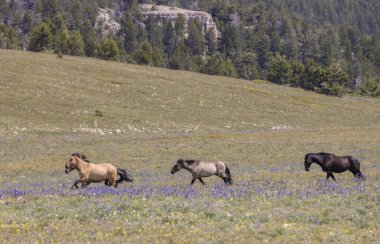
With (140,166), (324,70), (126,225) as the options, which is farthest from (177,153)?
(324,70)

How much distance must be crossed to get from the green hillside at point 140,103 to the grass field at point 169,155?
26cm

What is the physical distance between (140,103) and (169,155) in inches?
1810

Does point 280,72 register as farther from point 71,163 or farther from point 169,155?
point 71,163

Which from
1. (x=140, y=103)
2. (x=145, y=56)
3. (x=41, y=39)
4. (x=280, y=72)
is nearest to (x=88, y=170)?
(x=140, y=103)

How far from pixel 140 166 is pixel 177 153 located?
26.5 ft

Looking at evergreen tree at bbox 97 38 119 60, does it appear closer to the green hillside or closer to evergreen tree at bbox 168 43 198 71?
evergreen tree at bbox 168 43 198 71

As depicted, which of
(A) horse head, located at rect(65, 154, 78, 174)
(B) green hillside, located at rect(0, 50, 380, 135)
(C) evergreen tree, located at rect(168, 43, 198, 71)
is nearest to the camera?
(A) horse head, located at rect(65, 154, 78, 174)

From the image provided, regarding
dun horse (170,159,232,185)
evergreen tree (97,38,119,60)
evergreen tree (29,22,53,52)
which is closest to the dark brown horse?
dun horse (170,159,232,185)

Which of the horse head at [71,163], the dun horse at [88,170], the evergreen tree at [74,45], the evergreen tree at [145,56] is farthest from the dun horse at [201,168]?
the evergreen tree at [74,45]

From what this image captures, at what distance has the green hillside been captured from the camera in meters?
69.2

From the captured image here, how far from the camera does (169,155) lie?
41250mm

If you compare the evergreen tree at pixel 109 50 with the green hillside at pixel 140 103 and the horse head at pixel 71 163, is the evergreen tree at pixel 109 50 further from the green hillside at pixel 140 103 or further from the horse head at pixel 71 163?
the horse head at pixel 71 163

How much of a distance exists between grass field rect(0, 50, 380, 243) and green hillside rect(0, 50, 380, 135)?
262mm

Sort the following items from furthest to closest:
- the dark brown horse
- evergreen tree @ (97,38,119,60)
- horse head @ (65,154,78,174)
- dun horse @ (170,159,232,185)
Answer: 1. evergreen tree @ (97,38,119,60)
2. the dark brown horse
3. dun horse @ (170,159,232,185)
4. horse head @ (65,154,78,174)
